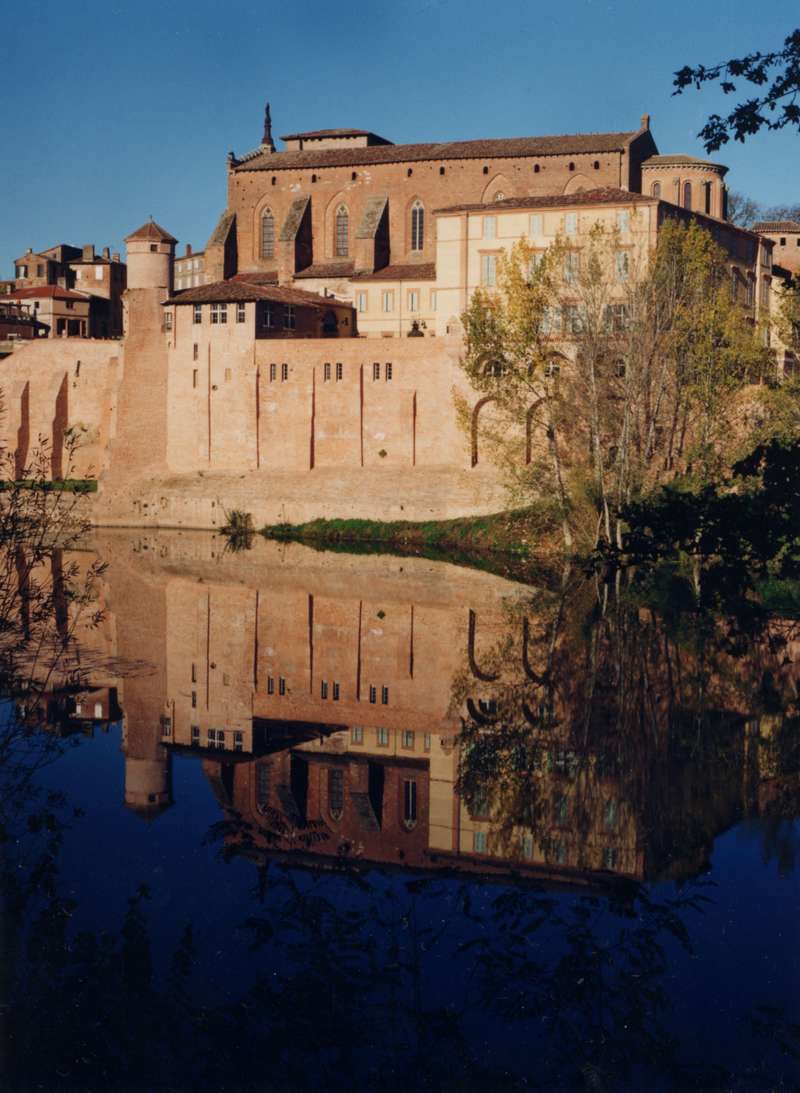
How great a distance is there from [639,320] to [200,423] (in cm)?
1793

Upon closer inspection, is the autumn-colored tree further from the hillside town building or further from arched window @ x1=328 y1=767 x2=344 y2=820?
arched window @ x1=328 y1=767 x2=344 y2=820

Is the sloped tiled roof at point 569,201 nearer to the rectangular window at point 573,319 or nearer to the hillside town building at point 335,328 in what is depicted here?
the hillside town building at point 335,328

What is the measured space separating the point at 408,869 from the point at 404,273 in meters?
37.6

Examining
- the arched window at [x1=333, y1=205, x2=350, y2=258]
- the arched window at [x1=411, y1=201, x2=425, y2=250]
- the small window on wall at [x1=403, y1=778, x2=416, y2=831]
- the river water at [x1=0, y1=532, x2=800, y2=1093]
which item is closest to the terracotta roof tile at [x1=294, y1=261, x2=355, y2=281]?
the arched window at [x1=333, y1=205, x2=350, y2=258]

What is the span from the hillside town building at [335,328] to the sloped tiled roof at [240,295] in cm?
10

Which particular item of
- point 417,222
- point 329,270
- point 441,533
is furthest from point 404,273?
point 441,533

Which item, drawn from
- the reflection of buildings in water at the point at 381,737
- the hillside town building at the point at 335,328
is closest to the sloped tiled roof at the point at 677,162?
the hillside town building at the point at 335,328

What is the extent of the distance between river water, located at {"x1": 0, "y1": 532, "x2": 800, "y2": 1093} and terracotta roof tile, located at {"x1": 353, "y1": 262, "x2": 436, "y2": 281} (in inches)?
1054

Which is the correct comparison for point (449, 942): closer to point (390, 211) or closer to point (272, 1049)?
point (272, 1049)

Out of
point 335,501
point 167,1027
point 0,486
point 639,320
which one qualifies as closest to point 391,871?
point 167,1027

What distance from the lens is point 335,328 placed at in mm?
47344

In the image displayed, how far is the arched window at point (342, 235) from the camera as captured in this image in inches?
2029

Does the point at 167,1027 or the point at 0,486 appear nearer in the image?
the point at 167,1027

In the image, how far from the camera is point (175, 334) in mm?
45688
